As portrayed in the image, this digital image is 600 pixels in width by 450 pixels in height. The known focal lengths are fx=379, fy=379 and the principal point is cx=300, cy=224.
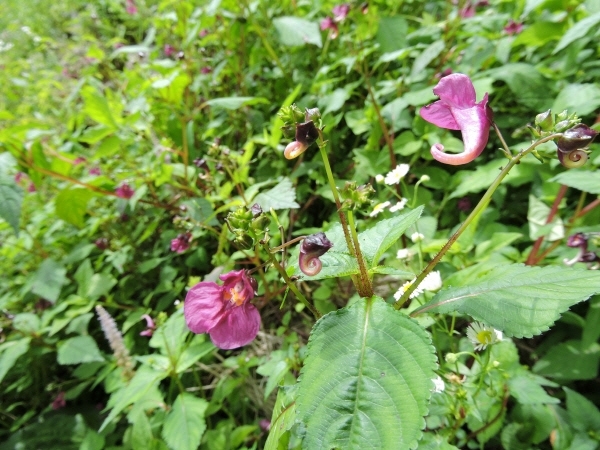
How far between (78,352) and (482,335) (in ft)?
4.14

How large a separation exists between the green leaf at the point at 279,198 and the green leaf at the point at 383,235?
0.34 m

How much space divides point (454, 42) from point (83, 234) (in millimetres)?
1857

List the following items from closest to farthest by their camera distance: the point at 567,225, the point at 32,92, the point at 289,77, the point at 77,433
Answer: the point at 567,225 < the point at 77,433 < the point at 289,77 < the point at 32,92

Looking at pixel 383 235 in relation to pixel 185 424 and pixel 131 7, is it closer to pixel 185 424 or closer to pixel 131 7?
pixel 185 424

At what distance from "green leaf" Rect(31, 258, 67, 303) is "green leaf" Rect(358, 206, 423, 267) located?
133 cm

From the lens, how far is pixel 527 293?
1.75 ft

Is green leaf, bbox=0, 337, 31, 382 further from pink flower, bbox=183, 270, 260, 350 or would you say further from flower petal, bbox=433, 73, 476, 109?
flower petal, bbox=433, 73, 476, 109

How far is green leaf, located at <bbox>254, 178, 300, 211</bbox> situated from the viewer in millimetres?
982

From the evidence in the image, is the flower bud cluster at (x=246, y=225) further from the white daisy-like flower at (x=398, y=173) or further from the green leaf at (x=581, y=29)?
the green leaf at (x=581, y=29)

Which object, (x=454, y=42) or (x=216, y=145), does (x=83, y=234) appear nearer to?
(x=216, y=145)

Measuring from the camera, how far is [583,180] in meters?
0.82

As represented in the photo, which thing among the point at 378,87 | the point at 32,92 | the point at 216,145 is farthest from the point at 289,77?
the point at 32,92

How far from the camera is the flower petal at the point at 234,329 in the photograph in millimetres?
640

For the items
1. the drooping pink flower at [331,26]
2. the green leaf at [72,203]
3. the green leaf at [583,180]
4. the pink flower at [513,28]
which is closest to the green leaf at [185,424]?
the green leaf at [72,203]
